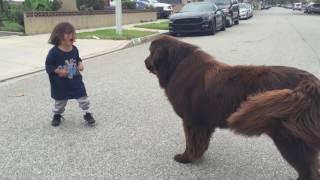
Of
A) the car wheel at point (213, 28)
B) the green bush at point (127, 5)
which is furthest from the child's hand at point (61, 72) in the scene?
the green bush at point (127, 5)

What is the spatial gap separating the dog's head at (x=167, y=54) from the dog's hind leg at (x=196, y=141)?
0.60 metres

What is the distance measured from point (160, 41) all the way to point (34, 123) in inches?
115

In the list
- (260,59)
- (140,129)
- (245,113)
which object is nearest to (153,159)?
(140,129)

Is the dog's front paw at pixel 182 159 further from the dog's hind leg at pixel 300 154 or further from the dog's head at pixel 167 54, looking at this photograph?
the dog's hind leg at pixel 300 154

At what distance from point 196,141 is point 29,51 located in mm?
11335

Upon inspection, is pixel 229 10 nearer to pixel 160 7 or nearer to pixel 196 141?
pixel 160 7

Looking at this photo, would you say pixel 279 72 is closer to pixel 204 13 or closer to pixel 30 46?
pixel 30 46

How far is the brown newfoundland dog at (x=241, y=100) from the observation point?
3.64 metres

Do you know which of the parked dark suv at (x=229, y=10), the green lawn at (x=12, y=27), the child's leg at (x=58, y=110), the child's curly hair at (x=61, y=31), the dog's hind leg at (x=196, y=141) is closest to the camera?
the dog's hind leg at (x=196, y=141)

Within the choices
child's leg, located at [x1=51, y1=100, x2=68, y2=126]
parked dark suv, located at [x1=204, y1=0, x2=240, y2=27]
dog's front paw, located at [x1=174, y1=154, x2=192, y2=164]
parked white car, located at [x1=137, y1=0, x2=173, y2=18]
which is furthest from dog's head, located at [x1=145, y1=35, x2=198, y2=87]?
parked white car, located at [x1=137, y1=0, x2=173, y2=18]

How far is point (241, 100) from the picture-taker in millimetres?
4164

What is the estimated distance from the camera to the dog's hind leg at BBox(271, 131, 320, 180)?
3739mm

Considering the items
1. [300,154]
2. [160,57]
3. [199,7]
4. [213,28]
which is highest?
[199,7]

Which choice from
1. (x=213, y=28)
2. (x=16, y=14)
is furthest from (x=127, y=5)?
(x=16, y=14)
